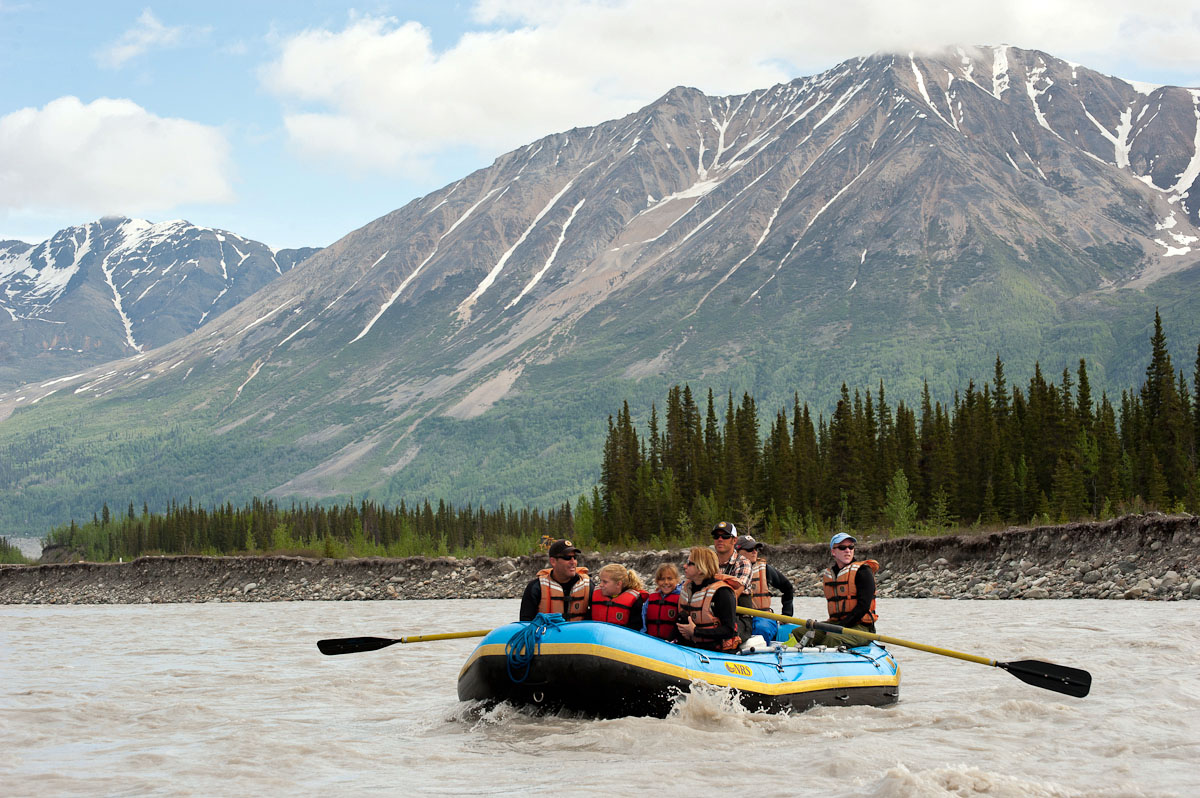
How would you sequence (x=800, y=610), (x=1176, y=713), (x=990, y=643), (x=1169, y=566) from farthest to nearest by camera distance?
(x=800, y=610) → (x=1169, y=566) → (x=990, y=643) → (x=1176, y=713)

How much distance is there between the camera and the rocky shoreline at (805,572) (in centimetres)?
4544

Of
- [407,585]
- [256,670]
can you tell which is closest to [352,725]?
[256,670]

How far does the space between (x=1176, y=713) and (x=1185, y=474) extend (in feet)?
190

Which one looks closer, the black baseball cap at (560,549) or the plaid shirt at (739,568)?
the black baseball cap at (560,549)

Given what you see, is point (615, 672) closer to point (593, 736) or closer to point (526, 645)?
point (593, 736)

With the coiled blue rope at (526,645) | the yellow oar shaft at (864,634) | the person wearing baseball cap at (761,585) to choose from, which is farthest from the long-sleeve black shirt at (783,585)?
the coiled blue rope at (526,645)

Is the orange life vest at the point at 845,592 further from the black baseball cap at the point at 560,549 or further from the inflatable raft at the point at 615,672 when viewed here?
the black baseball cap at the point at 560,549

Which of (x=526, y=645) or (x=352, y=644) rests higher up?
(x=526, y=645)

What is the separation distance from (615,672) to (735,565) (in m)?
5.05

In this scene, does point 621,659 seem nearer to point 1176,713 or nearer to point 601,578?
point 601,578

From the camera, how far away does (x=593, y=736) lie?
17594 mm

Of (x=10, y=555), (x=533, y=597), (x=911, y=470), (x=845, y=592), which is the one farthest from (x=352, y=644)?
(x=10, y=555)

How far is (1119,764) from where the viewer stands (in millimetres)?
15859

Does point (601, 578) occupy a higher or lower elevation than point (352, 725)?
higher
